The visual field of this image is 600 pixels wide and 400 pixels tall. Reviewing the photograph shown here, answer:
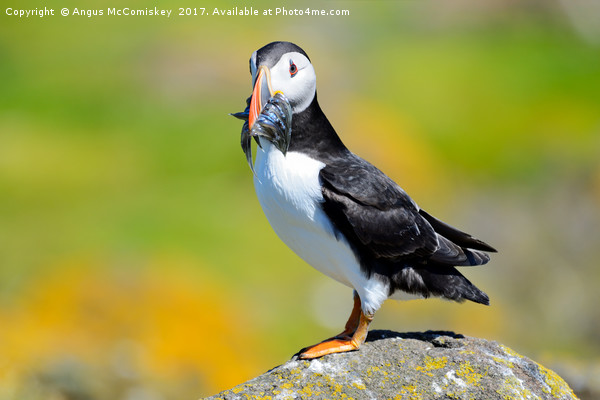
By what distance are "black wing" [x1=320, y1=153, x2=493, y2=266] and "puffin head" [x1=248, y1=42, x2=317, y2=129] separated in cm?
69

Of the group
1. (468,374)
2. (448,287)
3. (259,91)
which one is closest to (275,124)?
(259,91)

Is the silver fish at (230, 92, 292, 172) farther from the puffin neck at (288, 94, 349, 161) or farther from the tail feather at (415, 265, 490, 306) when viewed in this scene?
the tail feather at (415, 265, 490, 306)

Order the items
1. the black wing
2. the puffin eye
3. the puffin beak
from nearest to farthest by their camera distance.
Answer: the puffin beak
the puffin eye
the black wing

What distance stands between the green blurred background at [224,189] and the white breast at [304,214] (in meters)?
3.11

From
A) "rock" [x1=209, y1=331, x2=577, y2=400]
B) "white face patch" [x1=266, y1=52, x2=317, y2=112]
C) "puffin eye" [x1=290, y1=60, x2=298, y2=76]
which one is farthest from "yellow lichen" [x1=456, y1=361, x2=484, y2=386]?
"puffin eye" [x1=290, y1=60, x2=298, y2=76]

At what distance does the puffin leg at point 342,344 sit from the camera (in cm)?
623

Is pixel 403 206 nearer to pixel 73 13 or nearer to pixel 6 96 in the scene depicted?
pixel 6 96

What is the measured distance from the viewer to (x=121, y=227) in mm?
16891

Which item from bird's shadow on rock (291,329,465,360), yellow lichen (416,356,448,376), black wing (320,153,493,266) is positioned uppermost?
black wing (320,153,493,266)

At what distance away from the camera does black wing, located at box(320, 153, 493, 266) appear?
6.18m

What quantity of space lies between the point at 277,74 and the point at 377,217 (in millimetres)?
1391

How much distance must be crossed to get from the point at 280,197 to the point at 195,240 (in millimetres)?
10816

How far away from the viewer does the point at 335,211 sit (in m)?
6.15

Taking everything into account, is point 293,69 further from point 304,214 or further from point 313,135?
point 304,214
